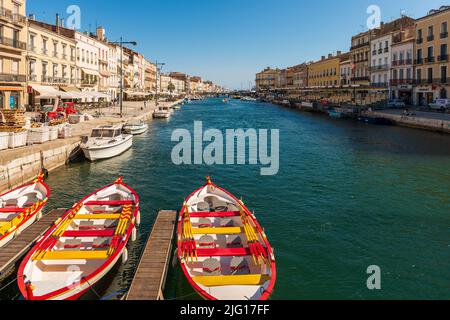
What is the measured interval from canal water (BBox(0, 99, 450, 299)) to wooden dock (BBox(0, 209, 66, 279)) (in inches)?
39.0

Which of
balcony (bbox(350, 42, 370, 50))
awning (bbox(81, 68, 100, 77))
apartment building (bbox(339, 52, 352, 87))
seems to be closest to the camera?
awning (bbox(81, 68, 100, 77))

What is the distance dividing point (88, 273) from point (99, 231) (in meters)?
2.18

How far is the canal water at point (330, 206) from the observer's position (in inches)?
408

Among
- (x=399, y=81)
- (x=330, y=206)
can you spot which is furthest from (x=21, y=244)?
(x=399, y=81)

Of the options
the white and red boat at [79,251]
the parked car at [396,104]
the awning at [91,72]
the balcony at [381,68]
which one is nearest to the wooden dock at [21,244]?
the white and red boat at [79,251]

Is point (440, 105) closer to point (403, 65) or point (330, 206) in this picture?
point (403, 65)

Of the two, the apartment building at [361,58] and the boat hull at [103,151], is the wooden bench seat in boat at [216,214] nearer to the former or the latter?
the boat hull at [103,151]

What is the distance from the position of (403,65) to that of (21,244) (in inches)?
2531

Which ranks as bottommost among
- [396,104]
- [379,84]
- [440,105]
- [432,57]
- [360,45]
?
[440,105]

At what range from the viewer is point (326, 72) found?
110 metres

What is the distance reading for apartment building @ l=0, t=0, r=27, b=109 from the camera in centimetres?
3616

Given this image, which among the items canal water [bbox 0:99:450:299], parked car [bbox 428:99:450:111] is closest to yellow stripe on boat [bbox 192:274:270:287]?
canal water [bbox 0:99:450:299]

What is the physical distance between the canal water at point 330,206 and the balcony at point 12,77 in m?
15.6

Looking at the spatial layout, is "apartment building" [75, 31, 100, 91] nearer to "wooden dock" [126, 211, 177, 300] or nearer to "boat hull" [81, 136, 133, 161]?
"boat hull" [81, 136, 133, 161]
